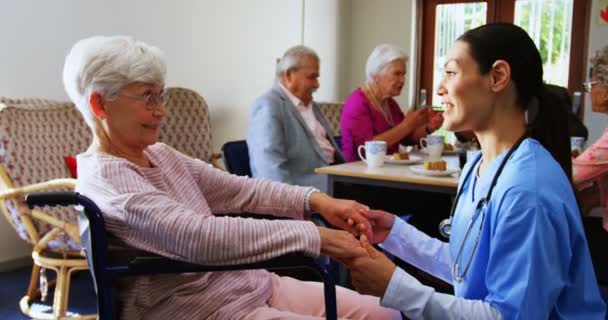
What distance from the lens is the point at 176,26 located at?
3.93m

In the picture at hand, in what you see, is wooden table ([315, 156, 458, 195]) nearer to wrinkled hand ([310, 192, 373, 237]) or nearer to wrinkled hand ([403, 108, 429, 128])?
wrinkled hand ([403, 108, 429, 128])

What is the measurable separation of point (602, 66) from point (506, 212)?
54.1 inches

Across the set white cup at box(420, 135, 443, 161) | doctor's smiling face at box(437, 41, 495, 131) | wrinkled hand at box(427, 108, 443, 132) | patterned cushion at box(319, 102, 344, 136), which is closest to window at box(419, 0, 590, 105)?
patterned cushion at box(319, 102, 344, 136)

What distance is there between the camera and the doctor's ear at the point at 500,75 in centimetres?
106

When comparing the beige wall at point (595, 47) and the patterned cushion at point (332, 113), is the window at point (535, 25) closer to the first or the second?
the beige wall at point (595, 47)

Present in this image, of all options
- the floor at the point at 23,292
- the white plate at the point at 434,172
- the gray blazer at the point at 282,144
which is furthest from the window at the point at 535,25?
the floor at the point at 23,292

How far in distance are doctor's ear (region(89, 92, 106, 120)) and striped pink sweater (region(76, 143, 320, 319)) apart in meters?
0.09

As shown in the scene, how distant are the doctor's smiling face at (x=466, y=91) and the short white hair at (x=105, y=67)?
0.66 m

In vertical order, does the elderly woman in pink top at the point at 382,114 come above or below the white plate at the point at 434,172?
Answer: above

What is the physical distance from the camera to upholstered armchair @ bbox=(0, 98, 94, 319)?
7.91ft

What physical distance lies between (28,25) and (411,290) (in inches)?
111

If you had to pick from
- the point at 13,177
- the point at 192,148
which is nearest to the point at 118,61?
the point at 13,177

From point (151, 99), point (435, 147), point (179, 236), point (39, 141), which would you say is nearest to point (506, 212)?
point (179, 236)

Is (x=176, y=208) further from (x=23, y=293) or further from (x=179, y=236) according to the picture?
(x=23, y=293)
